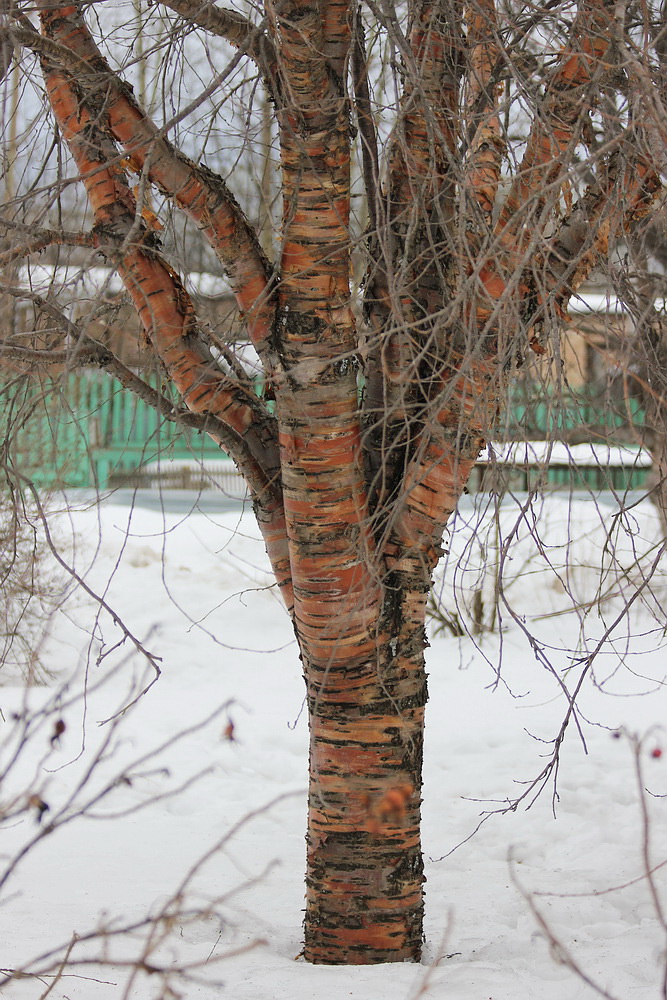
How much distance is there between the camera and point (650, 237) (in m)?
7.07

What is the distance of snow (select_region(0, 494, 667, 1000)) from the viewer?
8.86 feet

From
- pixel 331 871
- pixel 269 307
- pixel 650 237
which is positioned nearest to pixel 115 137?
pixel 269 307

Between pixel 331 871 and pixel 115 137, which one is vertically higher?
pixel 115 137

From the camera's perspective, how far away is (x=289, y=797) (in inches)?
147

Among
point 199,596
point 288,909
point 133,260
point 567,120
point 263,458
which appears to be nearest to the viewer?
point 567,120

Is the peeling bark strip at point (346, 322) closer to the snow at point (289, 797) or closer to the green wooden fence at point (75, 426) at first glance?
the snow at point (289, 797)

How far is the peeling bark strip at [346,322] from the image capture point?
2.73 meters

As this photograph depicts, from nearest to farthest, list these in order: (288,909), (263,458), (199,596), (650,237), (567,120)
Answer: (567,120) → (263,458) → (288,909) → (650,237) → (199,596)

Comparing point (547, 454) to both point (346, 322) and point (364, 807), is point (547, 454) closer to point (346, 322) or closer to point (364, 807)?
point (346, 322)

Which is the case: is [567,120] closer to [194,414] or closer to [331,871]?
[194,414]

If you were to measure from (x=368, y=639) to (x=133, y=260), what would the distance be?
1.38m

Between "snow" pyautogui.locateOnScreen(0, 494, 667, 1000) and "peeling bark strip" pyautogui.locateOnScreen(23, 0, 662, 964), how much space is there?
0.19m

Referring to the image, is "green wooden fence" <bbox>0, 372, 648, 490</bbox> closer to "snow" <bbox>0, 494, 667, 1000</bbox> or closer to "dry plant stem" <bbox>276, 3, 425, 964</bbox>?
"snow" <bbox>0, 494, 667, 1000</bbox>

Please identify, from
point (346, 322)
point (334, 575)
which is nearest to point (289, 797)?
point (334, 575)
